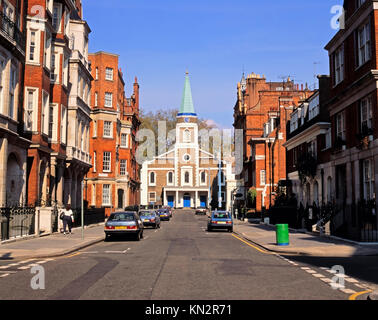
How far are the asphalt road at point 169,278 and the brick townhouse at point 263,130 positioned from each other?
3160 cm

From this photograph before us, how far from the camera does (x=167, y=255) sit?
1711cm

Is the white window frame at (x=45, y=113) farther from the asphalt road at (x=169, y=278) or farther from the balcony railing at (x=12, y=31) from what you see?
the asphalt road at (x=169, y=278)

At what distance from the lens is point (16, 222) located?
22.9m

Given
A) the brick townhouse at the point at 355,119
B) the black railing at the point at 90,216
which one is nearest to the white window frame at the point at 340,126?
the brick townhouse at the point at 355,119

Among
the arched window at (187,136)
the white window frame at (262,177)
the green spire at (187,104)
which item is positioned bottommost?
the white window frame at (262,177)

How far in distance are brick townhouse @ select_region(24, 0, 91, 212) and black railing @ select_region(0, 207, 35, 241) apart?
2392 mm

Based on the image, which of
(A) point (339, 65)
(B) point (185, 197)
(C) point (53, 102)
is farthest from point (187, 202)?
(A) point (339, 65)

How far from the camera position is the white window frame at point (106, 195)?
186ft

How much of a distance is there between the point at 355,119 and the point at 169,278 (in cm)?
1664

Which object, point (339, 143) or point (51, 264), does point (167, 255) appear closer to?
point (51, 264)

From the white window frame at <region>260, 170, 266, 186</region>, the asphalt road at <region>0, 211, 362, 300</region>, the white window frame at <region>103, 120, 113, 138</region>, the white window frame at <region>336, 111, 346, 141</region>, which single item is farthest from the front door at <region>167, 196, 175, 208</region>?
the asphalt road at <region>0, 211, 362, 300</region>

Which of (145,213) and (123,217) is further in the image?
(145,213)

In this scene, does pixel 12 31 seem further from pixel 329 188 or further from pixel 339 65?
pixel 329 188

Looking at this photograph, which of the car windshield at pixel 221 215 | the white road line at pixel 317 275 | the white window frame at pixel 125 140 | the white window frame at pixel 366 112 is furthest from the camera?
the white window frame at pixel 125 140
